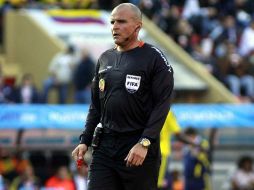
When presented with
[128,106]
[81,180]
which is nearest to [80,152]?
[128,106]

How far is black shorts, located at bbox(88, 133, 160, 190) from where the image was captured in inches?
282

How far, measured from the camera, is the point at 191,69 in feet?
73.1

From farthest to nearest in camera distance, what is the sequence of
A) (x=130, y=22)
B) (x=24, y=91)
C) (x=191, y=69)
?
(x=191, y=69) → (x=24, y=91) → (x=130, y=22)

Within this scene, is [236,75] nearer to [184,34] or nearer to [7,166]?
[184,34]

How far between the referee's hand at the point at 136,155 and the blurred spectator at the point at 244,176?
9.94 m

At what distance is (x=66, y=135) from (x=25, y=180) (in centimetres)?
157

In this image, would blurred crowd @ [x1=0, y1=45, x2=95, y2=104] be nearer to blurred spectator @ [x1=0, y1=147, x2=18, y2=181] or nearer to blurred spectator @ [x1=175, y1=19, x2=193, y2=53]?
blurred spectator @ [x1=0, y1=147, x2=18, y2=181]

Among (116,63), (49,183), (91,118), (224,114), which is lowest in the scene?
(49,183)

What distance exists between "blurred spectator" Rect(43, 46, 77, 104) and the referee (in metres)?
11.7

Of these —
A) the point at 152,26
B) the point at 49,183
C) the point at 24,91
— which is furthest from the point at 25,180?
the point at 152,26

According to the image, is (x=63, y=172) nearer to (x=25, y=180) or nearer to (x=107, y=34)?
(x=25, y=180)

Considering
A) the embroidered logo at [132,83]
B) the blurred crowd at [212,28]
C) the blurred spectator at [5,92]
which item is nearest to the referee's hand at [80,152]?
the embroidered logo at [132,83]

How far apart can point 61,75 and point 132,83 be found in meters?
12.6

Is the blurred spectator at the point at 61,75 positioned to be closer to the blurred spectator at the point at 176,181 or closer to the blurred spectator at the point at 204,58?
the blurred spectator at the point at 204,58
